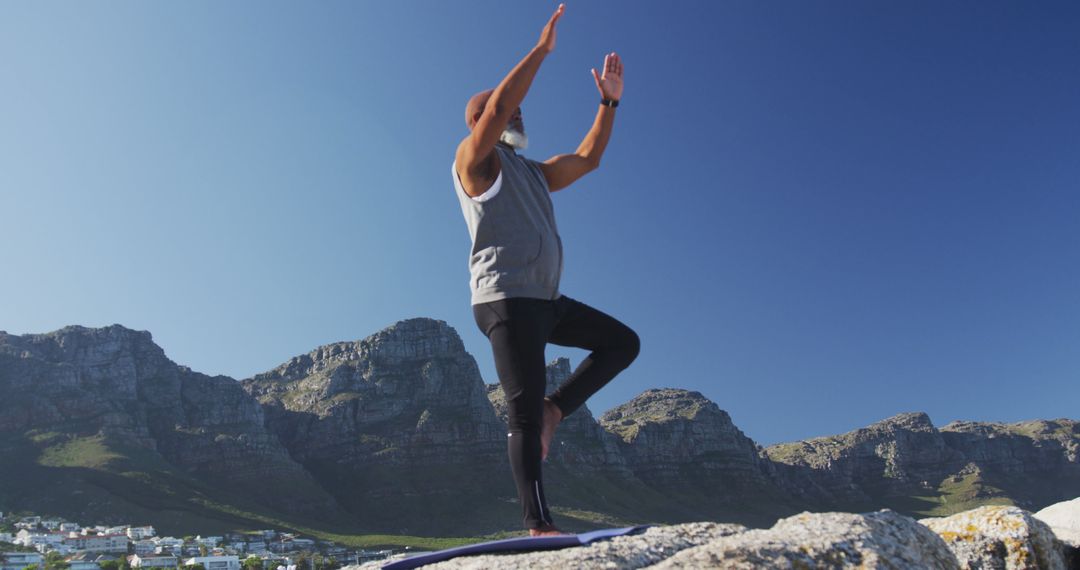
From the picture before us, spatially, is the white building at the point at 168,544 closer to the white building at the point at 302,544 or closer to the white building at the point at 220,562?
the white building at the point at 220,562

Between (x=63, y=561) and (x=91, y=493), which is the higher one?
(x=91, y=493)

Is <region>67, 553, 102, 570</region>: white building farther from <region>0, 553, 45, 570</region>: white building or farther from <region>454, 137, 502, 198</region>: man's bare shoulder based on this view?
<region>454, 137, 502, 198</region>: man's bare shoulder

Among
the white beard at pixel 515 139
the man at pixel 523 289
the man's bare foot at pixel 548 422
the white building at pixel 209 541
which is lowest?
the man's bare foot at pixel 548 422

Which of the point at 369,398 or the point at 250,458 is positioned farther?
the point at 369,398

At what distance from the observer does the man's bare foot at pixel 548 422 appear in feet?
14.4

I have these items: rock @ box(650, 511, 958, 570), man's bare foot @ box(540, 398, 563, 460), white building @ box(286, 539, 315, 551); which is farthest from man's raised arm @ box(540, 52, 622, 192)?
white building @ box(286, 539, 315, 551)

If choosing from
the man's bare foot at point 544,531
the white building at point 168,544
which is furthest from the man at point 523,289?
the white building at point 168,544

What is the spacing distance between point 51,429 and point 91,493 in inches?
1082

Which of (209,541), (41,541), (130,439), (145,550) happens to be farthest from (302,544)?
(130,439)

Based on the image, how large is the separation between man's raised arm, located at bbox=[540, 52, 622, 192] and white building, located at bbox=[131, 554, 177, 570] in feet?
353

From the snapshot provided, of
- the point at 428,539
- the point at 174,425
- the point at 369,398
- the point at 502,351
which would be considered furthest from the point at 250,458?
the point at 502,351

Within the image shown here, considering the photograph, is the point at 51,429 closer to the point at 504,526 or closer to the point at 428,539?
the point at 428,539

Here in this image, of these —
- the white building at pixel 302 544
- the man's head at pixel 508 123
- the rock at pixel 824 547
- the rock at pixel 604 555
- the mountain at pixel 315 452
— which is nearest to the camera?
the rock at pixel 824 547

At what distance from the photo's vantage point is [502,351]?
4191mm
